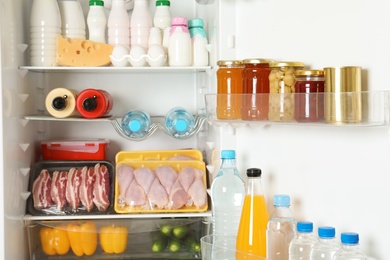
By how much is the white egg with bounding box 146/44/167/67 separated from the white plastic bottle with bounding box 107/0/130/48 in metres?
0.13

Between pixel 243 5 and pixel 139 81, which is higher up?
Answer: pixel 243 5

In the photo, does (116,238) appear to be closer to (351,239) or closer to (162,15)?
(162,15)

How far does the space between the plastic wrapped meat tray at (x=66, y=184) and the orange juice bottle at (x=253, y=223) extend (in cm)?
83

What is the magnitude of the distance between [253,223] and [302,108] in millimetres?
415

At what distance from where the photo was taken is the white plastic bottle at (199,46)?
7.72 feet

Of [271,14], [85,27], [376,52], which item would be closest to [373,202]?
[376,52]

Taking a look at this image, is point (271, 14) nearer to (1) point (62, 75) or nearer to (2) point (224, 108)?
(2) point (224, 108)

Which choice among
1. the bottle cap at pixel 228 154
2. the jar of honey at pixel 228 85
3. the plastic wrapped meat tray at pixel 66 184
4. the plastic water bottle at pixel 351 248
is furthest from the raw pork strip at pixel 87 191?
the plastic water bottle at pixel 351 248

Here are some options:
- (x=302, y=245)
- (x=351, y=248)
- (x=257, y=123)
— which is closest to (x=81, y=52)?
(x=257, y=123)

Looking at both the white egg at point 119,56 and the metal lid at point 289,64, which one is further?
the white egg at point 119,56

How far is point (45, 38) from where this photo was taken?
2.34 metres

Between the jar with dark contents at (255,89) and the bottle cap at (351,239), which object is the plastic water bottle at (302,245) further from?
the jar with dark contents at (255,89)

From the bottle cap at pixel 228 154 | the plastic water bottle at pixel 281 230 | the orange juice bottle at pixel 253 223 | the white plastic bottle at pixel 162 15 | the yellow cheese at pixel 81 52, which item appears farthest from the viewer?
the white plastic bottle at pixel 162 15

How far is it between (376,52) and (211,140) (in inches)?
48.8
